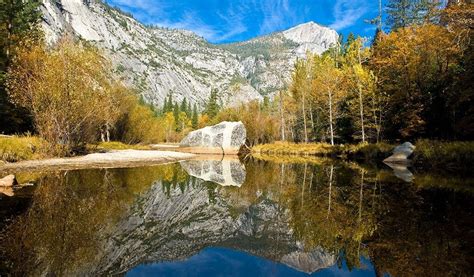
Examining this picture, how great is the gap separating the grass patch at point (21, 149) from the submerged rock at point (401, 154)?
25348mm

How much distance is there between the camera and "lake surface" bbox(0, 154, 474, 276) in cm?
477

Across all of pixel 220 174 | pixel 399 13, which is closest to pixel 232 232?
pixel 220 174

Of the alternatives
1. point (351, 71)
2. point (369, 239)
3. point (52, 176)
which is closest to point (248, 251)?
point (369, 239)

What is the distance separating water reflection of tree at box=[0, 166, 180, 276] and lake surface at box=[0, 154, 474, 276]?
2 centimetres

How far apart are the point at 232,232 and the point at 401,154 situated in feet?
73.7

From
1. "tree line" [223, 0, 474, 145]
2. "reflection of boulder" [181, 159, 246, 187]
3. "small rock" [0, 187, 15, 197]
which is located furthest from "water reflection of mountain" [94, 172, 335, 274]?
"tree line" [223, 0, 474, 145]

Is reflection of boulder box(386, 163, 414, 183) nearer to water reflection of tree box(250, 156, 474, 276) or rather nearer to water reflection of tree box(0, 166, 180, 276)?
water reflection of tree box(250, 156, 474, 276)

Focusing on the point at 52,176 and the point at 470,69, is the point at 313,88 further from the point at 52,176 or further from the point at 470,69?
the point at 52,176

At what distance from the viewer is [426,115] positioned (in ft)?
91.0

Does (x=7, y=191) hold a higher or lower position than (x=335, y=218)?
higher

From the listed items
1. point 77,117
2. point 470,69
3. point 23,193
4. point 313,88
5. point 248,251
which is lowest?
point 248,251

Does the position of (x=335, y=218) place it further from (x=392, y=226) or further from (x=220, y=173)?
(x=220, y=173)

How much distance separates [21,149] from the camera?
57.0 ft

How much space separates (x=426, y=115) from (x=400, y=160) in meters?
6.06
